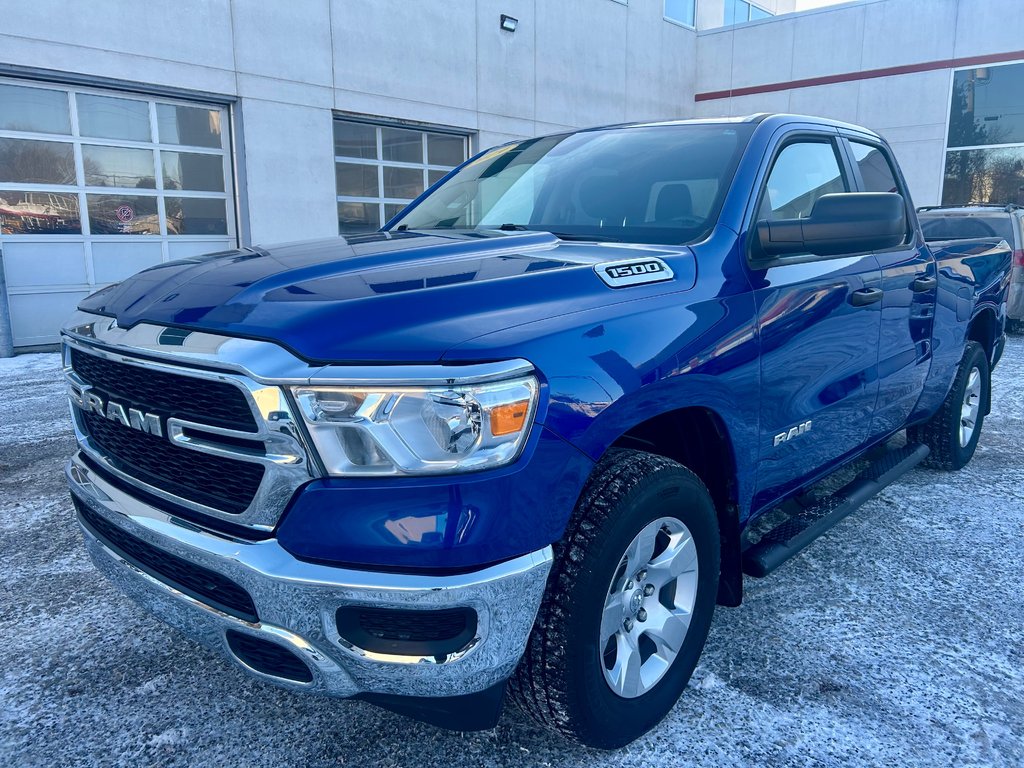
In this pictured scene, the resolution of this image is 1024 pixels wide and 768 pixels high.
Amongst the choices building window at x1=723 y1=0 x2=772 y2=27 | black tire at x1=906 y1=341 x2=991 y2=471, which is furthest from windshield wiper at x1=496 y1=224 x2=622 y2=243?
building window at x1=723 y1=0 x2=772 y2=27

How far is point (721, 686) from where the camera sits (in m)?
2.42

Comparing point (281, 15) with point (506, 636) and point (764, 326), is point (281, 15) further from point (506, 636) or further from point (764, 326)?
point (506, 636)

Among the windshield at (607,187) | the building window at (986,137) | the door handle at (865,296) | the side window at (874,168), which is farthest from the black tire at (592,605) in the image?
the building window at (986,137)

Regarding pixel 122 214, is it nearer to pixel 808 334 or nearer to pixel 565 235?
pixel 565 235

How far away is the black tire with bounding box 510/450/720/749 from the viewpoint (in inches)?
70.4

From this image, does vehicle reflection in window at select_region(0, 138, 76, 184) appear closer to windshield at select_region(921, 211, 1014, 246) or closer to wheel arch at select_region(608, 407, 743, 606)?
wheel arch at select_region(608, 407, 743, 606)

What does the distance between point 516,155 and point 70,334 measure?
2.09 meters

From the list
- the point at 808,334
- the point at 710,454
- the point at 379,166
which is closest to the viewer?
the point at 710,454

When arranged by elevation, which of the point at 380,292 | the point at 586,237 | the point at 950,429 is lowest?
the point at 950,429

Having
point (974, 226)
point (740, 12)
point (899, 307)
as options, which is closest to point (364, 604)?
point (899, 307)

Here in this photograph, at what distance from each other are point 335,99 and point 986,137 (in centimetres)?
1301

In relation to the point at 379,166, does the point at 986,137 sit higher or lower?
higher

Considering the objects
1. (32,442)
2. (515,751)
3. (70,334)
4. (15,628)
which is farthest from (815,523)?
(32,442)

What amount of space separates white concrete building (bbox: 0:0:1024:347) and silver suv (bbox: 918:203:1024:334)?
6688 millimetres
